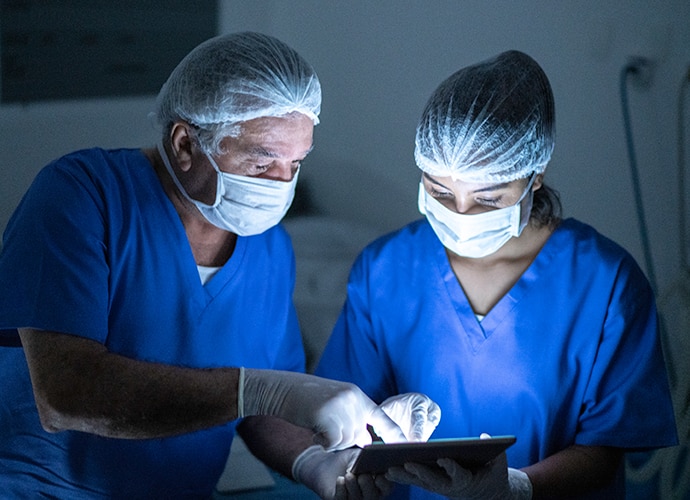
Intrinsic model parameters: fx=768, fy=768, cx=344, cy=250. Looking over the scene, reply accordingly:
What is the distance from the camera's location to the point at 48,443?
1419mm

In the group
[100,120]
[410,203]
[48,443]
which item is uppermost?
[100,120]

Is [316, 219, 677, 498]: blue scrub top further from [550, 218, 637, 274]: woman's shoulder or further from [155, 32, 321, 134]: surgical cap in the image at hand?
[155, 32, 321, 134]: surgical cap

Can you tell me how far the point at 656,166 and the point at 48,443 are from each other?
1764 mm

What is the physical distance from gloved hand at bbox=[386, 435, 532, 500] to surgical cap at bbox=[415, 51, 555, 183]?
52cm

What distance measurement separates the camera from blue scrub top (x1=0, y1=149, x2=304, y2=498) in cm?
130

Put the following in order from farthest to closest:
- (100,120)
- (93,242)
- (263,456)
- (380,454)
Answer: (100,120)
(263,456)
(93,242)
(380,454)

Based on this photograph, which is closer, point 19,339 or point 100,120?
point 19,339

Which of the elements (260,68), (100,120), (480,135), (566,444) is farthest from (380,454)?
(100,120)

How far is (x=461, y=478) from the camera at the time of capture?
1.28 metres

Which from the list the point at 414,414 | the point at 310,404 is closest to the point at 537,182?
the point at 414,414

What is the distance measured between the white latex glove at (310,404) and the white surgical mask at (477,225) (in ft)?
1.20

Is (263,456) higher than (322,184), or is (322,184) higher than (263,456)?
(322,184)

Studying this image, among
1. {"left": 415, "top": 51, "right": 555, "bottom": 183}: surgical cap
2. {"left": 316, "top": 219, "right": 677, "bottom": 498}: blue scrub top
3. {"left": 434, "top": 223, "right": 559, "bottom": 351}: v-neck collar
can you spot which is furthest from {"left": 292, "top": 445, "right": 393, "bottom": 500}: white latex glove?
{"left": 415, "top": 51, "right": 555, "bottom": 183}: surgical cap

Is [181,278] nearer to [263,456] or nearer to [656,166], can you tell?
[263,456]
